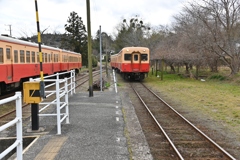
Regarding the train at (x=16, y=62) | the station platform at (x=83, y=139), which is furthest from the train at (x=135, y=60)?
the station platform at (x=83, y=139)

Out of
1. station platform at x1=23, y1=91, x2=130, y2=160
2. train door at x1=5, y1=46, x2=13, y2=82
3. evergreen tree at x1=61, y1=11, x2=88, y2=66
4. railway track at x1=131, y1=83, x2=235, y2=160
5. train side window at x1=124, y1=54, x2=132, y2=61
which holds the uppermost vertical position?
evergreen tree at x1=61, y1=11, x2=88, y2=66

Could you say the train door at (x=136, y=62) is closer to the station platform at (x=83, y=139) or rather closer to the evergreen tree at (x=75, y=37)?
the station platform at (x=83, y=139)

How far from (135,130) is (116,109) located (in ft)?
7.91

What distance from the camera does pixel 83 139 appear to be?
18.4 feet

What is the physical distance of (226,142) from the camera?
251 inches

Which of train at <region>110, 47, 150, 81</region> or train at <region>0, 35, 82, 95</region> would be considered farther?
train at <region>110, 47, 150, 81</region>

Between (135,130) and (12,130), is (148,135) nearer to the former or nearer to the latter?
(135,130)

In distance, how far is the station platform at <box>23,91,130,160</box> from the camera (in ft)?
15.3

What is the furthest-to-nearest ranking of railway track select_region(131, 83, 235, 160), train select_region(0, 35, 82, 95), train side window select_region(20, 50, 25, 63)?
train side window select_region(20, 50, 25, 63) < train select_region(0, 35, 82, 95) < railway track select_region(131, 83, 235, 160)

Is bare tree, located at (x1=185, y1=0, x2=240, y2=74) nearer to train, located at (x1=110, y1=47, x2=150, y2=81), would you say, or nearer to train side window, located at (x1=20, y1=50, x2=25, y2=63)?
train, located at (x1=110, y1=47, x2=150, y2=81)

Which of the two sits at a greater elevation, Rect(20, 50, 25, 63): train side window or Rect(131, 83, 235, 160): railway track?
Rect(20, 50, 25, 63): train side window

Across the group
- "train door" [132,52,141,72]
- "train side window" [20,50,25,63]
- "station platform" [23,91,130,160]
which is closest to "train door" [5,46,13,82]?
"train side window" [20,50,25,63]

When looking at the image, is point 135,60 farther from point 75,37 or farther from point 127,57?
point 75,37

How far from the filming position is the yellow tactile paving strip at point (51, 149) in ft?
14.9
